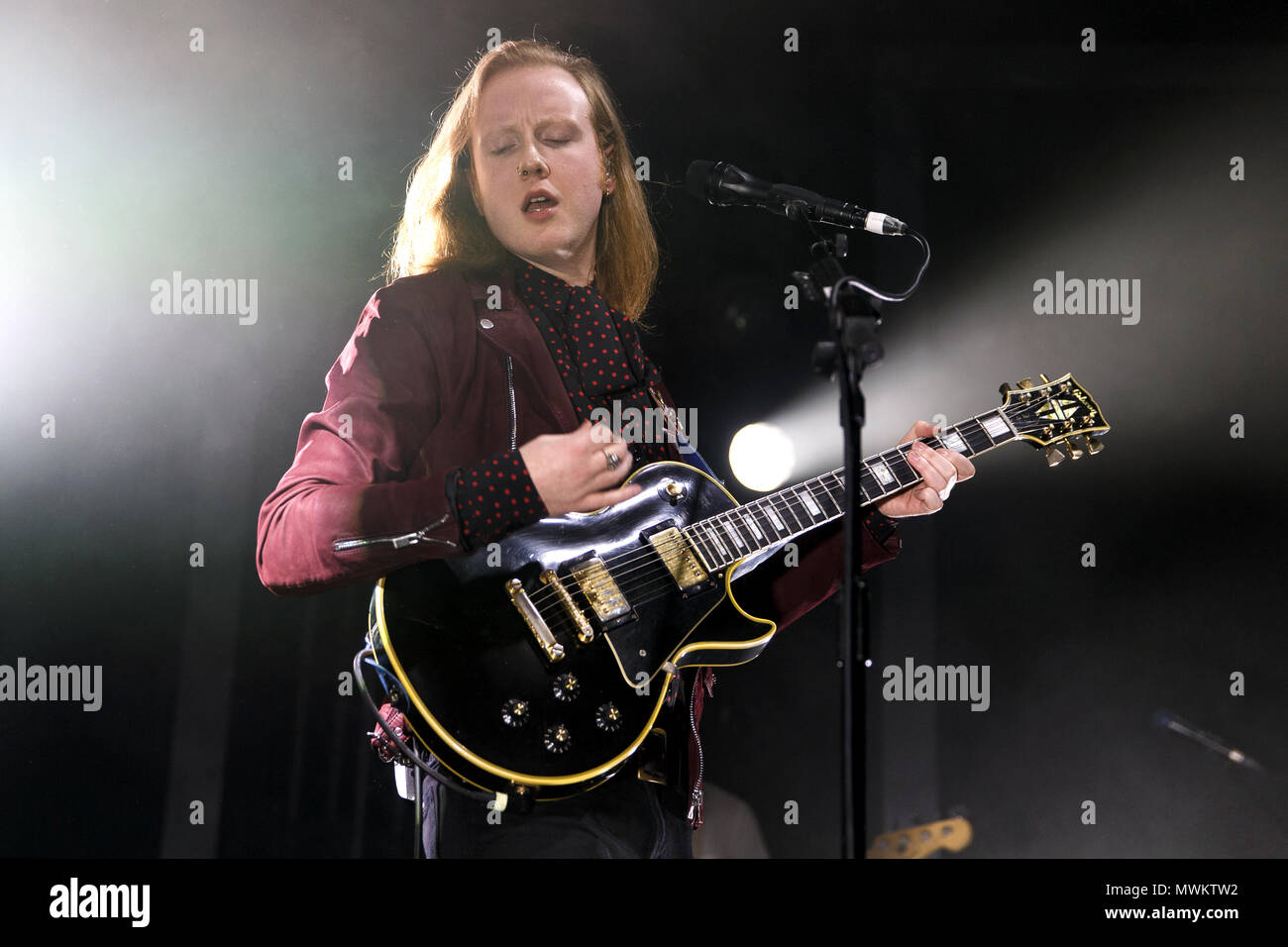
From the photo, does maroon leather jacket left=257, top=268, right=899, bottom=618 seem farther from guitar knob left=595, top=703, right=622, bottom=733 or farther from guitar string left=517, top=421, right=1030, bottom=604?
guitar knob left=595, top=703, right=622, bottom=733

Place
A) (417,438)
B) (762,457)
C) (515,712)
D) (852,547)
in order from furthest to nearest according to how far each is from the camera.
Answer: (762,457), (417,438), (515,712), (852,547)

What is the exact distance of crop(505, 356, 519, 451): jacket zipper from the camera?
263 cm

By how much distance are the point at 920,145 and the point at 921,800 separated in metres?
1.71

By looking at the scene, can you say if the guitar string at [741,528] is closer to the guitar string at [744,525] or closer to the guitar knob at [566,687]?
the guitar string at [744,525]

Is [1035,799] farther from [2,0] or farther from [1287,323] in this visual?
[2,0]

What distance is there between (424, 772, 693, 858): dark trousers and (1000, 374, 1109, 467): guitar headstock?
4.15 ft

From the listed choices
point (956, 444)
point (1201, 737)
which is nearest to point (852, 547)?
point (956, 444)

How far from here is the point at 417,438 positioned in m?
2.59

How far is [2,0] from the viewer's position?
297cm

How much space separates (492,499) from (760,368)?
2.90 feet

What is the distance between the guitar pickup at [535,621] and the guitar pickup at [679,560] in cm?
31

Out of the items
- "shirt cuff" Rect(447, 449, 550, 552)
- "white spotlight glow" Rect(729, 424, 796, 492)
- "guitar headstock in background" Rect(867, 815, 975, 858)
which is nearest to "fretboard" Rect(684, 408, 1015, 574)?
"white spotlight glow" Rect(729, 424, 796, 492)

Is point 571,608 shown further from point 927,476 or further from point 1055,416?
point 1055,416

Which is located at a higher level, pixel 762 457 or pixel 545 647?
pixel 762 457
